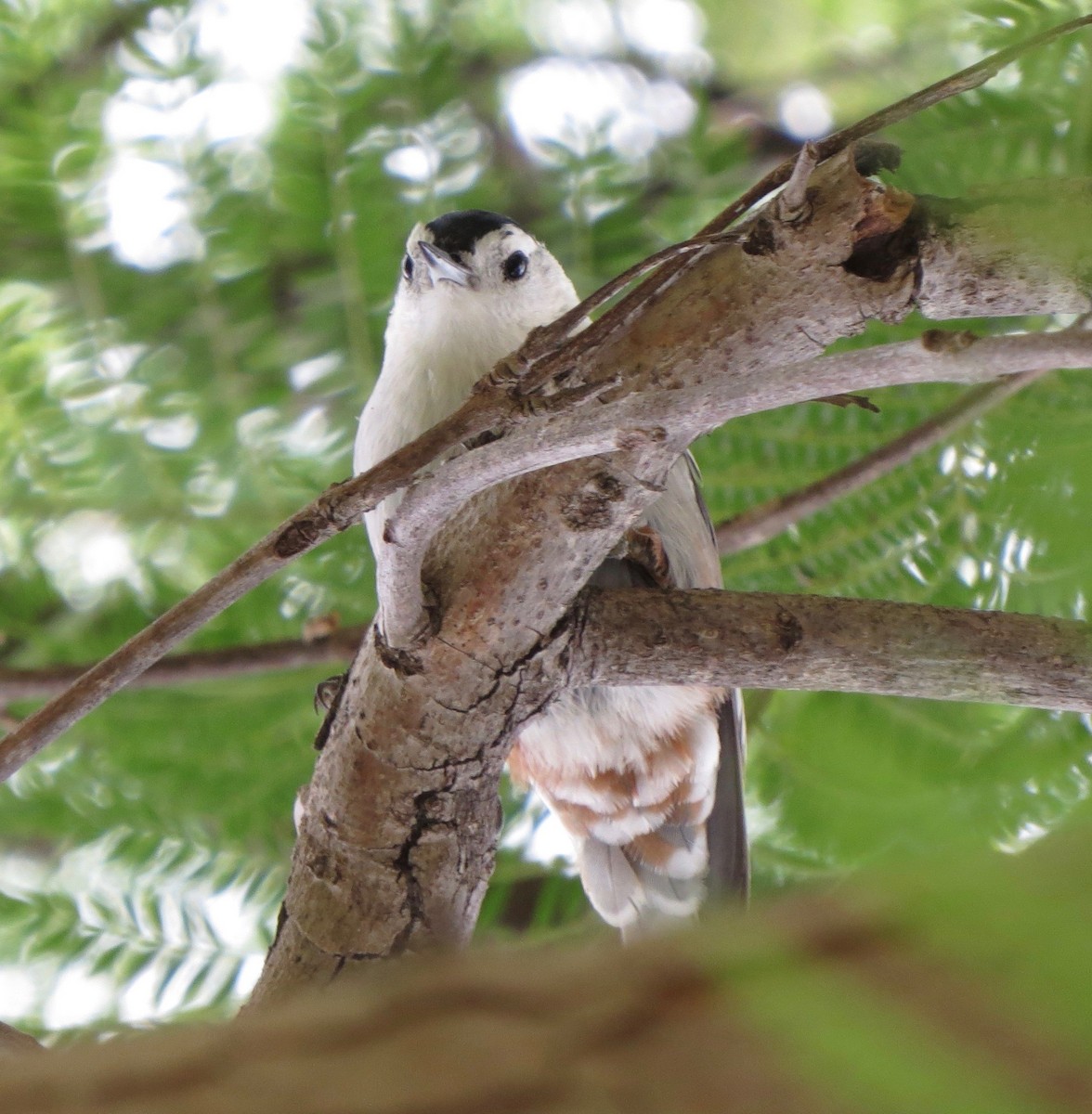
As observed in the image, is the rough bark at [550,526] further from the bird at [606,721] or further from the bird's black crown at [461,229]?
the bird's black crown at [461,229]

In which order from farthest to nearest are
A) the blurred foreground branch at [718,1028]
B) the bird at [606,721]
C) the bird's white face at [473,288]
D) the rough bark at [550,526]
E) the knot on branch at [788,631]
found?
the bird's white face at [473,288]
the bird at [606,721]
the knot on branch at [788,631]
the rough bark at [550,526]
the blurred foreground branch at [718,1028]

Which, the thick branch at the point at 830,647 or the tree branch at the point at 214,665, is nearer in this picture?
the thick branch at the point at 830,647

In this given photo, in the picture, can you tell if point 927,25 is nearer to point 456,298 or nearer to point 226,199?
point 456,298

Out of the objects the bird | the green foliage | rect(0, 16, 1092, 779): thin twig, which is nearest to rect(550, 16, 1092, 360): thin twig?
rect(0, 16, 1092, 779): thin twig

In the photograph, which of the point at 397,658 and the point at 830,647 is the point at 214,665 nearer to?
the point at 397,658

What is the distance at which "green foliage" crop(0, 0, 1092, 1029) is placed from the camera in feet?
3.23

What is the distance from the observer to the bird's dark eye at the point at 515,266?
2.96 ft

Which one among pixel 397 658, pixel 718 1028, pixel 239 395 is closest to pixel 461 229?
pixel 239 395

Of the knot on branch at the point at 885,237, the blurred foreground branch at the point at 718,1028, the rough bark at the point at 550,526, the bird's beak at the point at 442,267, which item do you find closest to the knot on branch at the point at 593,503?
the rough bark at the point at 550,526

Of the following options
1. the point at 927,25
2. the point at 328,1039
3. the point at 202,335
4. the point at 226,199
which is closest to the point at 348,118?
the point at 226,199

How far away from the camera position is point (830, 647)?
0.51m

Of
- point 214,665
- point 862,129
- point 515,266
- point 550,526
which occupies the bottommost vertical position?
point 214,665

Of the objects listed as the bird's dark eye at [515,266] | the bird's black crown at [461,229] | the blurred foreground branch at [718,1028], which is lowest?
the bird's dark eye at [515,266]

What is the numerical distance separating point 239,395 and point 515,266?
348 mm
